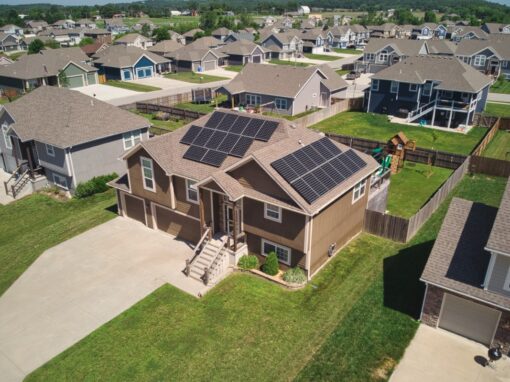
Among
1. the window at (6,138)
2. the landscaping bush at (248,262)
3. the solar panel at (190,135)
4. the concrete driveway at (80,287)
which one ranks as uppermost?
the solar panel at (190,135)

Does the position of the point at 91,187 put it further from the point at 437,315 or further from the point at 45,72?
the point at 45,72

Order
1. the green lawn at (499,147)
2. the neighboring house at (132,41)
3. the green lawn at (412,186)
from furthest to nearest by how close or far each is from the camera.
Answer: the neighboring house at (132,41) < the green lawn at (499,147) < the green lawn at (412,186)

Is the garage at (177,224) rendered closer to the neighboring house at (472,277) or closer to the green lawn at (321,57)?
the neighboring house at (472,277)

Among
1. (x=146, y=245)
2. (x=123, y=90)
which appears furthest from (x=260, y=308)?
(x=123, y=90)

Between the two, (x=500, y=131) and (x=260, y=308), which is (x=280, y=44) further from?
(x=260, y=308)

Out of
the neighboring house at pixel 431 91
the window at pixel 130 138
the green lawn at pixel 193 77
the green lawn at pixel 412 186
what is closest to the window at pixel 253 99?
the neighboring house at pixel 431 91

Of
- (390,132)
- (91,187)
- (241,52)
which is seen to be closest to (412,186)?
(390,132)
